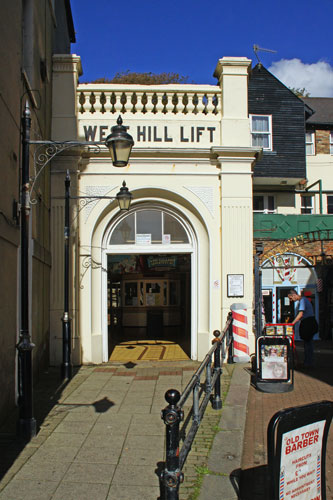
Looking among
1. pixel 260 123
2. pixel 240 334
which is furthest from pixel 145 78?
pixel 240 334

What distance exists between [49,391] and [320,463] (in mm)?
5690

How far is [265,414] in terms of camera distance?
23.0 feet

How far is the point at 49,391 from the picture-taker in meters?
8.18

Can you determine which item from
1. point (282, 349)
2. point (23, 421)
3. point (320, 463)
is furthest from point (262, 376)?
point (320, 463)

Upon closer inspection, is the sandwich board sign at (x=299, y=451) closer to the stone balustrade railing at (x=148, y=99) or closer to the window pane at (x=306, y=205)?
the stone balustrade railing at (x=148, y=99)

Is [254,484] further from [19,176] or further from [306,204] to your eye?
[306,204]

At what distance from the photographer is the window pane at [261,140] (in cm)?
2106

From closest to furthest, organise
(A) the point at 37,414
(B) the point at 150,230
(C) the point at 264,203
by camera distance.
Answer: (A) the point at 37,414, (B) the point at 150,230, (C) the point at 264,203

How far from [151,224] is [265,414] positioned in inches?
232

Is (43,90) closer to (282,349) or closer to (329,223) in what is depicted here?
(282,349)

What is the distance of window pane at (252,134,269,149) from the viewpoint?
829 inches

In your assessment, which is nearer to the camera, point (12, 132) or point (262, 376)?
point (12, 132)

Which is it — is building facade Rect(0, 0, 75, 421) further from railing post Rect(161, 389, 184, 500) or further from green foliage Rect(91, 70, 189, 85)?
green foliage Rect(91, 70, 189, 85)

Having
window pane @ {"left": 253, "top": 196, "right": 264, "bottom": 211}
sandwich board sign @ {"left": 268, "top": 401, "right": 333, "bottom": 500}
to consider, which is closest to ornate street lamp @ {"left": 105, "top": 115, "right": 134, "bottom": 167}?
sandwich board sign @ {"left": 268, "top": 401, "right": 333, "bottom": 500}
